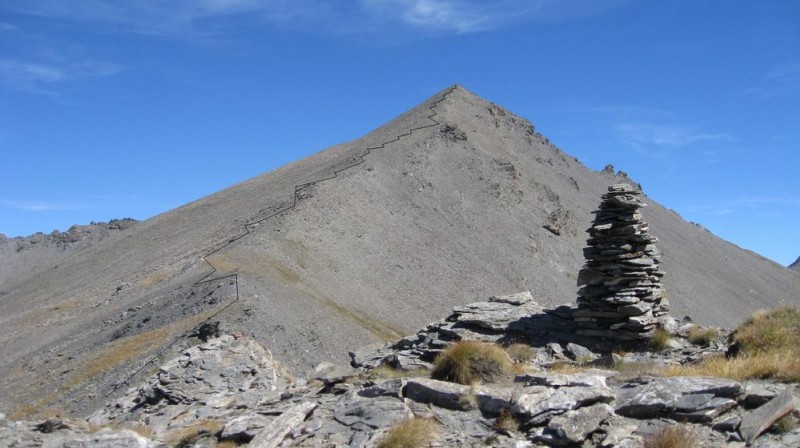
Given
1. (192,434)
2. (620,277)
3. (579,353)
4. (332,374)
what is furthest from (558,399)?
(620,277)

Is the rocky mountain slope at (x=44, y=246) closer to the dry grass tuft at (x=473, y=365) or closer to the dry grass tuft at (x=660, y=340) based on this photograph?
the dry grass tuft at (x=660, y=340)

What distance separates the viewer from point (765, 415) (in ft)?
41.2

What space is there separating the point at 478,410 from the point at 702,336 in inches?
408

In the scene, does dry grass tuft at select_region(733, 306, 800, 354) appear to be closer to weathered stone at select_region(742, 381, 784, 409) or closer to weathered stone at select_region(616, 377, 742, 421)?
weathered stone at select_region(742, 381, 784, 409)

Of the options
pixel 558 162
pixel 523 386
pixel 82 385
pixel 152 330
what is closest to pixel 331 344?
pixel 152 330

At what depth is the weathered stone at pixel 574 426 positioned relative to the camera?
512 inches

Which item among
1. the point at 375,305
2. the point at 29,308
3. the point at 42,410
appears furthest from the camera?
the point at 29,308

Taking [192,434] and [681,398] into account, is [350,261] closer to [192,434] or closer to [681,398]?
[192,434]

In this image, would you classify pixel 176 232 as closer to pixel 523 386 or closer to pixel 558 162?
pixel 558 162

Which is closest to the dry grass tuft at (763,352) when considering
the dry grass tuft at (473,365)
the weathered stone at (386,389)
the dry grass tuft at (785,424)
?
the dry grass tuft at (785,424)

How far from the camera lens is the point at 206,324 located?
33.4 metres

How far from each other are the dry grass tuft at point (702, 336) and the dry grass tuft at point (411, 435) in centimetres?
1126

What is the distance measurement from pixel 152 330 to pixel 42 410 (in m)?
6.63

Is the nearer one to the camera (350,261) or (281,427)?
(281,427)
